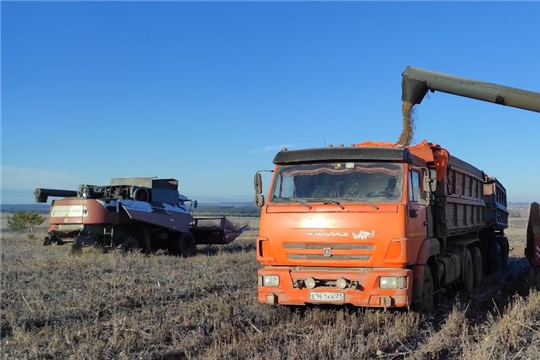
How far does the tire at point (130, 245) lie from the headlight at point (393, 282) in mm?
11286

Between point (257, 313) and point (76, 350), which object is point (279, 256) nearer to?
point (257, 313)

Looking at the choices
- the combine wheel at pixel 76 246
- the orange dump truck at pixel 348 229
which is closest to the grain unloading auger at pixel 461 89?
the orange dump truck at pixel 348 229

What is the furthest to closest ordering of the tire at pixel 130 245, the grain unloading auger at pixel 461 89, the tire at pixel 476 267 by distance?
1. the tire at pixel 130 245
2. the tire at pixel 476 267
3. the grain unloading auger at pixel 461 89

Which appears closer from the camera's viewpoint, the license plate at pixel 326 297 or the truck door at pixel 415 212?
the license plate at pixel 326 297

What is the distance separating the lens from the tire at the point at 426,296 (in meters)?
8.26

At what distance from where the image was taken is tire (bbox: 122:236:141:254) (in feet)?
57.4

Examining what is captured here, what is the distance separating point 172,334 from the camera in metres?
7.03

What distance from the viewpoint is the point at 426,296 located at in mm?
8523

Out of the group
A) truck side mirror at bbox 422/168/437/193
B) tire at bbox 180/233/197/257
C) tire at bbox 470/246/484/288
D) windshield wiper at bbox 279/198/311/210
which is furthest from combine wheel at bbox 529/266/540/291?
tire at bbox 180/233/197/257

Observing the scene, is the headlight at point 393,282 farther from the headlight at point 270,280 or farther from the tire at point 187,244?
the tire at point 187,244

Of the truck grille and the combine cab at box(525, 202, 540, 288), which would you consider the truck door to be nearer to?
the truck grille

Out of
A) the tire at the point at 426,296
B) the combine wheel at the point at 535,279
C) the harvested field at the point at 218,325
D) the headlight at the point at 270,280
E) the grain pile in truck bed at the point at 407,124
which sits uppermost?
the grain pile in truck bed at the point at 407,124

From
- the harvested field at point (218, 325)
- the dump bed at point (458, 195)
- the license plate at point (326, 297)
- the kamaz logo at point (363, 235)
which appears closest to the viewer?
the harvested field at point (218, 325)

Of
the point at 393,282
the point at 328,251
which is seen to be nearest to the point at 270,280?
the point at 328,251
